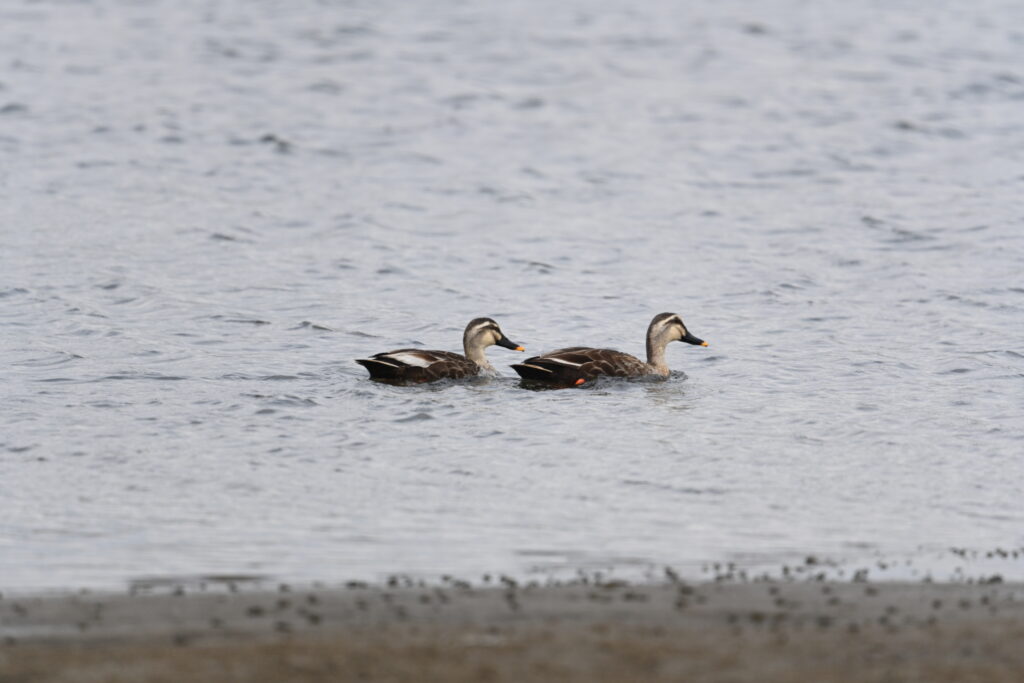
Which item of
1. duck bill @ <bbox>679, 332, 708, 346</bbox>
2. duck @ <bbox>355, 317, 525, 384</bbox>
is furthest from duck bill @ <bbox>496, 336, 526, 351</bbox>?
duck bill @ <bbox>679, 332, 708, 346</bbox>

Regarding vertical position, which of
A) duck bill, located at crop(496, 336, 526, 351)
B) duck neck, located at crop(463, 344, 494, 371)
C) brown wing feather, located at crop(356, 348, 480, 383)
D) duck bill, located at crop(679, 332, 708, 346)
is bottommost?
brown wing feather, located at crop(356, 348, 480, 383)

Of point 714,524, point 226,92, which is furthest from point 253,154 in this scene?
point 714,524

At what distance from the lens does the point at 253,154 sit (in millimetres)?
27156

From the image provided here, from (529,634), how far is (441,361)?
7802 mm

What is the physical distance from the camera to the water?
10.5 meters

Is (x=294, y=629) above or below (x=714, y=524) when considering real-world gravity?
below

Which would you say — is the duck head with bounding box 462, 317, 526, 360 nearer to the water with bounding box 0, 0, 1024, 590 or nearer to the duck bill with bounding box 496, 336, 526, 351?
the duck bill with bounding box 496, 336, 526, 351

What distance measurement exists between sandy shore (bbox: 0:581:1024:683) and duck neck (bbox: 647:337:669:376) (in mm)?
7451

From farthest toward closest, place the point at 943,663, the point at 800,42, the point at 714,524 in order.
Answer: the point at 800,42, the point at 714,524, the point at 943,663

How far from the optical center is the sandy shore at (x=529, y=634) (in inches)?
280

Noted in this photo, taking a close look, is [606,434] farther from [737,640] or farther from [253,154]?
[253,154]

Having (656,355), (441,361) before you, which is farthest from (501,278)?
(441,361)

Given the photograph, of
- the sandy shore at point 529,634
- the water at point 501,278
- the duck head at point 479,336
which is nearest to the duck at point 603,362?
the water at point 501,278

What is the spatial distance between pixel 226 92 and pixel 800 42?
13.9 meters
